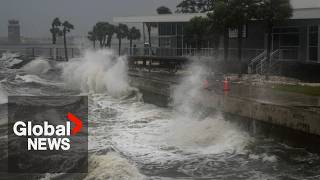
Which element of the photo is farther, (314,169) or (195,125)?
(195,125)

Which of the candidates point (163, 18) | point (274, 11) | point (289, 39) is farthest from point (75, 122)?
point (163, 18)

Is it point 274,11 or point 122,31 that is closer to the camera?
point 274,11

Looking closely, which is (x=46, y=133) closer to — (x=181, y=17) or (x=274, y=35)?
(x=274, y=35)

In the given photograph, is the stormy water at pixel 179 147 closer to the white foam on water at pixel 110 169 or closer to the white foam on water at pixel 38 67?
the white foam on water at pixel 110 169

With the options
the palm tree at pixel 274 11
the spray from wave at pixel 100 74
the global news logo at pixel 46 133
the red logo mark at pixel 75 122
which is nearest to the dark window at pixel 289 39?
the palm tree at pixel 274 11

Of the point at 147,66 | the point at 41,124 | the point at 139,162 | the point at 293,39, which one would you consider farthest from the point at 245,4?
the point at 139,162

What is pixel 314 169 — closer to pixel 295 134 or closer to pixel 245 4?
pixel 295 134

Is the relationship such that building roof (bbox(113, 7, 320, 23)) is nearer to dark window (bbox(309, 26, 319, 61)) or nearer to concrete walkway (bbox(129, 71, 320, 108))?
dark window (bbox(309, 26, 319, 61))

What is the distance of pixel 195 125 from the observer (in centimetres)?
1869

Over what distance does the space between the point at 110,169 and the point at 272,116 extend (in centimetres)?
560

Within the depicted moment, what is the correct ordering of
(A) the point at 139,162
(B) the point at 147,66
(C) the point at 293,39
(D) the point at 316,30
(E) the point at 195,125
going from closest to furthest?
(A) the point at 139,162 < (E) the point at 195,125 < (D) the point at 316,30 < (C) the point at 293,39 < (B) the point at 147,66

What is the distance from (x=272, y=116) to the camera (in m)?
16.5

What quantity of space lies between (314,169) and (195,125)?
581cm

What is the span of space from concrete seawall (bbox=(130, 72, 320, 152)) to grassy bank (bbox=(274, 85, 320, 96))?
98.8 inches
